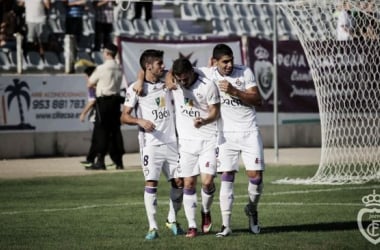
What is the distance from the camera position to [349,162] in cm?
2061

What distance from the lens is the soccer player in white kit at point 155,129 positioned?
41.5 feet

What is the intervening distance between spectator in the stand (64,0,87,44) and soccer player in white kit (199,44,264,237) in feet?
48.8

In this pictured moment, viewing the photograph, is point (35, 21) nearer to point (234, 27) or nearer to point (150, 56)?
point (234, 27)

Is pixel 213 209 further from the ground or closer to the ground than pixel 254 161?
closer to the ground

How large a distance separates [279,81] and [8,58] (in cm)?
663

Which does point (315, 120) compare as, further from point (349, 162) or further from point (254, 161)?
point (254, 161)

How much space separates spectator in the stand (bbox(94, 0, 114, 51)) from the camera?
28719mm

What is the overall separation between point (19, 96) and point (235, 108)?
11741mm

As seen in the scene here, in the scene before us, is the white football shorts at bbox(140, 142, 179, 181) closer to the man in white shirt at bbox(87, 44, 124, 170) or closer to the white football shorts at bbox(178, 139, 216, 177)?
the white football shorts at bbox(178, 139, 216, 177)

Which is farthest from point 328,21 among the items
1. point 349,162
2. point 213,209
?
point 213,209

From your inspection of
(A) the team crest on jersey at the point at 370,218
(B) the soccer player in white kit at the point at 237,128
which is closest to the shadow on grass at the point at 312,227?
(A) the team crest on jersey at the point at 370,218

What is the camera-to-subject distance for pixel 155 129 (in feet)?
41.8

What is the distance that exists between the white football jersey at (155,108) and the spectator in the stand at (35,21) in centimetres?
1428

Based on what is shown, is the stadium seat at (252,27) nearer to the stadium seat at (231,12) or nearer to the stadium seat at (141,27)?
the stadium seat at (231,12)
